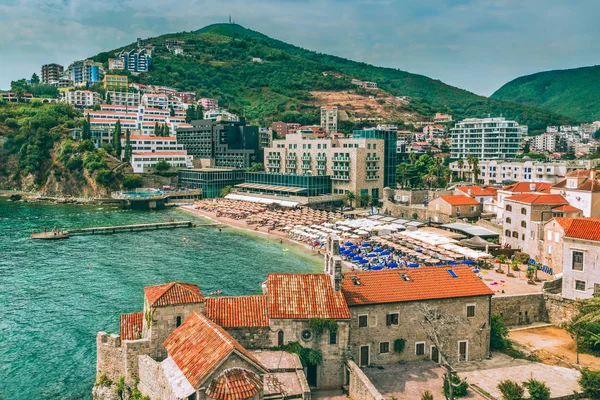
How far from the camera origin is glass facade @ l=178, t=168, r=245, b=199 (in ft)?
422

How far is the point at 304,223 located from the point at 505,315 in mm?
50918

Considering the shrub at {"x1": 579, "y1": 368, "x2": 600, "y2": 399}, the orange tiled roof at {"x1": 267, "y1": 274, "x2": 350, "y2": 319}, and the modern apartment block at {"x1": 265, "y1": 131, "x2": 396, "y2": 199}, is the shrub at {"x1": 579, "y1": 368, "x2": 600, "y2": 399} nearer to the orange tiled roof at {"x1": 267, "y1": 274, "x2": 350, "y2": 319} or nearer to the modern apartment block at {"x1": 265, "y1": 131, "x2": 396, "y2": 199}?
the orange tiled roof at {"x1": 267, "y1": 274, "x2": 350, "y2": 319}

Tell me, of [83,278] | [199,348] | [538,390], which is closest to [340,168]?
[83,278]

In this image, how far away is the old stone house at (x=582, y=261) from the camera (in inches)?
1494

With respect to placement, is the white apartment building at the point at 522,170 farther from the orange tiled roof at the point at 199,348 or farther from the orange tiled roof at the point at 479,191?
the orange tiled roof at the point at 199,348

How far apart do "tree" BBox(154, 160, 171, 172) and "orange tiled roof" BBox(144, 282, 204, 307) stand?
116558 millimetres

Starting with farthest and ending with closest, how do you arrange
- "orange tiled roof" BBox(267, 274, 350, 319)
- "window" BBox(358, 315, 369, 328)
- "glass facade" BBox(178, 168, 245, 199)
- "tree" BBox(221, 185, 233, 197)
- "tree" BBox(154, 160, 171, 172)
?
"tree" BBox(154, 160, 171, 172), "glass facade" BBox(178, 168, 245, 199), "tree" BBox(221, 185, 233, 197), "window" BBox(358, 315, 369, 328), "orange tiled roof" BBox(267, 274, 350, 319)

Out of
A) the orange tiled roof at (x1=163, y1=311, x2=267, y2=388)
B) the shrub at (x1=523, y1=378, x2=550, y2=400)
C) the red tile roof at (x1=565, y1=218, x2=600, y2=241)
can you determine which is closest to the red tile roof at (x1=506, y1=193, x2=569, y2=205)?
the red tile roof at (x1=565, y1=218, x2=600, y2=241)

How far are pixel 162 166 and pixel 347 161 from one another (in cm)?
5834

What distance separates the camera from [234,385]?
19344mm

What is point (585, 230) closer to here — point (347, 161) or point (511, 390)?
point (511, 390)

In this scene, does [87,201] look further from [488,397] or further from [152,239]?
[488,397]

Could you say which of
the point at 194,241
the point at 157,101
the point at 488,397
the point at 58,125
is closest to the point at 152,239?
the point at 194,241

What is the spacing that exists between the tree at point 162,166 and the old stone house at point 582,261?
118 meters
